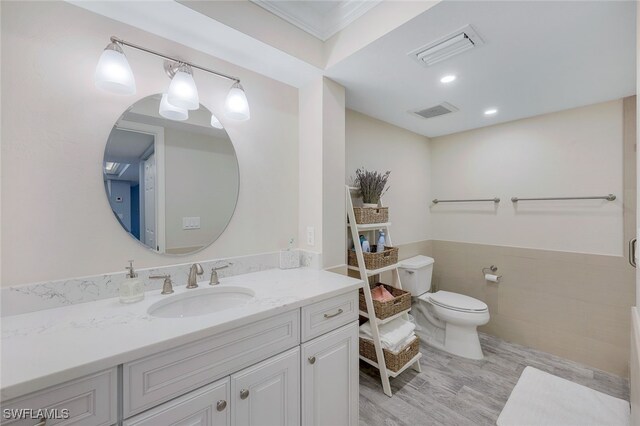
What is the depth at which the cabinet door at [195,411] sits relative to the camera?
805 mm

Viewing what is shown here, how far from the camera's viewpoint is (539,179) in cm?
234

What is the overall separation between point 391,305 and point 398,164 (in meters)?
1.47

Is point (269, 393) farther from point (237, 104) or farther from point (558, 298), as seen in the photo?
point (558, 298)

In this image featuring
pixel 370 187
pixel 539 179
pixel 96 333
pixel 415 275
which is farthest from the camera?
pixel 415 275

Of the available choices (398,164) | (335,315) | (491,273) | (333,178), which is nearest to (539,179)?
(491,273)

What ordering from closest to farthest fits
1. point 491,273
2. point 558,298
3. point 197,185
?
point 197,185
point 558,298
point 491,273

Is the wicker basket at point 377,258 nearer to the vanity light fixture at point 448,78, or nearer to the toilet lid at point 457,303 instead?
the toilet lid at point 457,303

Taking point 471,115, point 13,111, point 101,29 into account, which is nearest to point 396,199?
point 471,115

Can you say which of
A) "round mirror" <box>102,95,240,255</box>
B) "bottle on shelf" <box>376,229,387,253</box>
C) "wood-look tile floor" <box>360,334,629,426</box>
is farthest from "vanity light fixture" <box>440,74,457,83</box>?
"wood-look tile floor" <box>360,334,629,426</box>

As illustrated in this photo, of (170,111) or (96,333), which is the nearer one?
(96,333)

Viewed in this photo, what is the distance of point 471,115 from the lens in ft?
7.70

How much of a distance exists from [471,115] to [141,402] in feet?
9.52

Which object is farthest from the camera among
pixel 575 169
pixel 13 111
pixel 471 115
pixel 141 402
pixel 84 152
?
pixel 471 115

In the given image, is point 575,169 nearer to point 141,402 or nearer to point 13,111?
point 141,402
